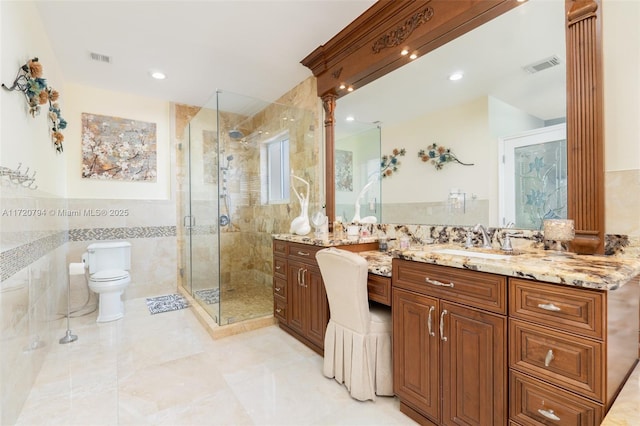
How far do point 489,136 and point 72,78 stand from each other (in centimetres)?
417

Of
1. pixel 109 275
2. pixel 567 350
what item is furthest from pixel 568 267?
pixel 109 275

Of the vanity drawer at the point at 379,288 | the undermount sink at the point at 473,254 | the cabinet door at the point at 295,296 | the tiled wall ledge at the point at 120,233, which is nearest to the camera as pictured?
the undermount sink at the point at 473,254

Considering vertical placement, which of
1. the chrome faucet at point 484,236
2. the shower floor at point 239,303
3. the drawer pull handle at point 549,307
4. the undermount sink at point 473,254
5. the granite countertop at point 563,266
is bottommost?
the shower floor at point 239,303

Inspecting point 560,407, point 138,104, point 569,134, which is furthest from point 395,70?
point 138,104

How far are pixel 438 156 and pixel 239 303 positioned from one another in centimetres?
254

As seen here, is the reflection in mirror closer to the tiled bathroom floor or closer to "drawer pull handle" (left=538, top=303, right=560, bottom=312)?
"drawer pull handle" (left=538, top=303, right=560, bottom=312)

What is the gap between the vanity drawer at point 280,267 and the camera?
2670 mm

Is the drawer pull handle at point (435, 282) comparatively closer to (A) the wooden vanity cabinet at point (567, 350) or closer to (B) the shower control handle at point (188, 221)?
(A) the wooden vanity cabinet at point (567, 350)

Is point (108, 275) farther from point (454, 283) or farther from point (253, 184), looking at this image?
point (454, 283)

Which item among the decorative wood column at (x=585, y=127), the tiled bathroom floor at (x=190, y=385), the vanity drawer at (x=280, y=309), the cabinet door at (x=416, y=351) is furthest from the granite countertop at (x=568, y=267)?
the vanity drawer at (x=280, y=309)

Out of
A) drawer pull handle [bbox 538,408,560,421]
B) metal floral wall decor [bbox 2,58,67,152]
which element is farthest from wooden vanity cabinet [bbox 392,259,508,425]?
metal floral wall decor [bbox 2,58,67,152]

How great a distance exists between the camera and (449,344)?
134 centimetres

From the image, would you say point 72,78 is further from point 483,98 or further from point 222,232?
point 483,98

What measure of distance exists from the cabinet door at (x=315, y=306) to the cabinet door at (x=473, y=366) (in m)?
0.98
